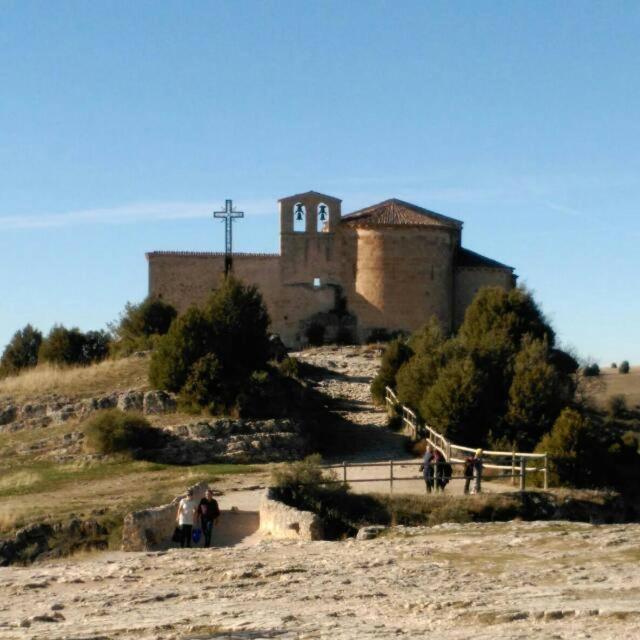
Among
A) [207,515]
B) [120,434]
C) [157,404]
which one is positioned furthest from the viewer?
[157,404]

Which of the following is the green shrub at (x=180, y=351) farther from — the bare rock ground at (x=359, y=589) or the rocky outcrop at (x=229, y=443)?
the bare rock ground at (x=359, y=589)

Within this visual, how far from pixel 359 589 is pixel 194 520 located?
21.1 ft

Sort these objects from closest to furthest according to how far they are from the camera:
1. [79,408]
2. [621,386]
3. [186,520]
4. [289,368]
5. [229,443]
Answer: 1. [186,520]
2. [229,443]
3. [79,408]
4. [289,368]
5. [621,386]

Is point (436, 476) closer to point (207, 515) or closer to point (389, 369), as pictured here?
point (207, 515)

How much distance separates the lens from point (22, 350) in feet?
166

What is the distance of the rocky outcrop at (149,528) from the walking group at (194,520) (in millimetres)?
Answer: 424

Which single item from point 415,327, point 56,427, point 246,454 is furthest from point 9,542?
point 415,327

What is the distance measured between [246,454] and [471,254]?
2747cm

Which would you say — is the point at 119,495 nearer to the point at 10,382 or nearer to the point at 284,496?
the point at 284,496

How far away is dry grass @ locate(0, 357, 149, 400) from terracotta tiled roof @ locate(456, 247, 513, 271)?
62.2 ft

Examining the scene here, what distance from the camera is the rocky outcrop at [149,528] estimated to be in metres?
21.0

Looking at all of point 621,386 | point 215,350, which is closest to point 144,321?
point 215,350

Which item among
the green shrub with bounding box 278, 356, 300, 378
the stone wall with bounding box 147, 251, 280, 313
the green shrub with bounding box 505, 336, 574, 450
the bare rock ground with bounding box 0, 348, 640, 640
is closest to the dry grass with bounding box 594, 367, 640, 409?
the stone wall with bounding box 147, 251, 280, 313

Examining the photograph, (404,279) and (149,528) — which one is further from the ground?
(404,279)
